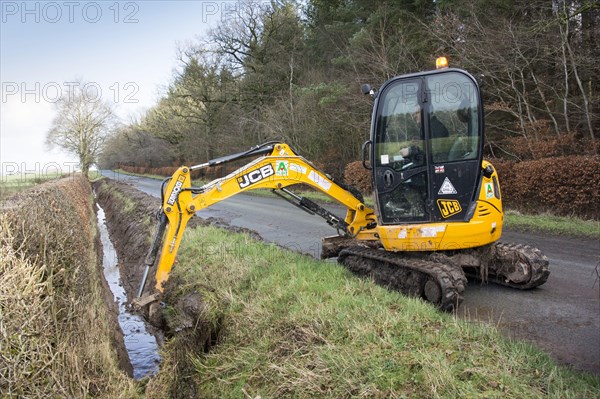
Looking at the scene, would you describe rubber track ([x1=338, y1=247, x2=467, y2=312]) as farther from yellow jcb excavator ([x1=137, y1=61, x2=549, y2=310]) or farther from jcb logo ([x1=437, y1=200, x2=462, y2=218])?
jcb logo ([x1=437, y1=200, x2=462, y2=218])

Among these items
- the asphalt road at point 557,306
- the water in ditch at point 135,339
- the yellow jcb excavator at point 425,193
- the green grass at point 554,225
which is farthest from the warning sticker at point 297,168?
the green grass at point 554,225

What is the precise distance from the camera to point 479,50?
46.0 feet

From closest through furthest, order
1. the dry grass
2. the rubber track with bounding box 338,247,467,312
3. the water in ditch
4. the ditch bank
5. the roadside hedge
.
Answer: the dry grass, the ditch bank, the rubber track with bounding box 338,247,467,312, the water in ditch, the roadside hedge

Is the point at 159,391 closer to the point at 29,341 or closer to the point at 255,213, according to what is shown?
the point at 29,341

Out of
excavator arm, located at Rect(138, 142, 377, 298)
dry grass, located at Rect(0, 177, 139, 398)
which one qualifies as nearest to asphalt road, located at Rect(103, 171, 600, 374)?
excavator arm, located at Rect(138, 142, 377, 298)

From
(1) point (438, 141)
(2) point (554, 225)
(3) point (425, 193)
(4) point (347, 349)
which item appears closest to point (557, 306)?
(3) point (425, 193)

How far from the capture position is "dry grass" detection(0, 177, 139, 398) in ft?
11.6

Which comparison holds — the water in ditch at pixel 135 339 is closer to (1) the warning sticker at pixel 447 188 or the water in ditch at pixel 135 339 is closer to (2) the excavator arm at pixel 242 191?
(2) the excavator arm at pixel 242 191

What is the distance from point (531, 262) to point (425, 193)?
63.3 inches

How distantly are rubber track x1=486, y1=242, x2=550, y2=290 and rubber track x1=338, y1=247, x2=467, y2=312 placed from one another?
3.18ft

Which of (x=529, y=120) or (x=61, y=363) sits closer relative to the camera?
(x=61, y=363)

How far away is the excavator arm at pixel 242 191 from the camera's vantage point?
19.5 feet

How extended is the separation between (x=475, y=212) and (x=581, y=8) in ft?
29.4

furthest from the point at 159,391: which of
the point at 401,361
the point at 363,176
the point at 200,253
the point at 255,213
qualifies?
the point at 363,176
